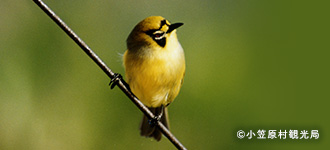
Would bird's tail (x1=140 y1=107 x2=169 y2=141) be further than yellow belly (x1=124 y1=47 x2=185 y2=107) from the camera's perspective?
Yes

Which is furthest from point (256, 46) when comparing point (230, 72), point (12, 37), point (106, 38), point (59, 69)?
point (12, 37)

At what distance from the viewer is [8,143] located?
3209mm

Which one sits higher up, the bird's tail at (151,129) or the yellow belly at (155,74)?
the yellow belly at (155,74)

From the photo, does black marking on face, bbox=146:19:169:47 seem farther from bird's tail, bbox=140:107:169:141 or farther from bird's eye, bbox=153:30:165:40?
bird's tail, bbox=140:107:169:141

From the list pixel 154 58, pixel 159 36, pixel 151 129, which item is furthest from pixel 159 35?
pixel 151 129

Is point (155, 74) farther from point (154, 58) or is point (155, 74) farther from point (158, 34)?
point (158, 34)

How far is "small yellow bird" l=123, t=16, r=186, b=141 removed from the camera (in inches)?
87.3

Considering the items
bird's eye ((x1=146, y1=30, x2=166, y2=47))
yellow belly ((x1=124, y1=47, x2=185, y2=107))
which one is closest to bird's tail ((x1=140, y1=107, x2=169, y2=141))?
yellow belly ((x1=124, y1=47, x2=185, y2=107))

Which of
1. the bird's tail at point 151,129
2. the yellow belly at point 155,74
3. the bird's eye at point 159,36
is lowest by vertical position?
the bird's tail at point 151,129

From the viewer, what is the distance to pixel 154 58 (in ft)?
7.29

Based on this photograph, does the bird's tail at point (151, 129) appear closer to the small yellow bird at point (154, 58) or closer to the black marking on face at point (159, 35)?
the small yellow bird at point (154, 58)

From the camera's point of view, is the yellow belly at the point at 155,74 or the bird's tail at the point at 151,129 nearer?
the yellow belly at the point at 155,74

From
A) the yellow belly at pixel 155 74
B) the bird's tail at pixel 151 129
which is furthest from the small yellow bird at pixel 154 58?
the bird's tail at pixel 151 129

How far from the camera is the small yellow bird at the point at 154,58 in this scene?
87.3 inches
